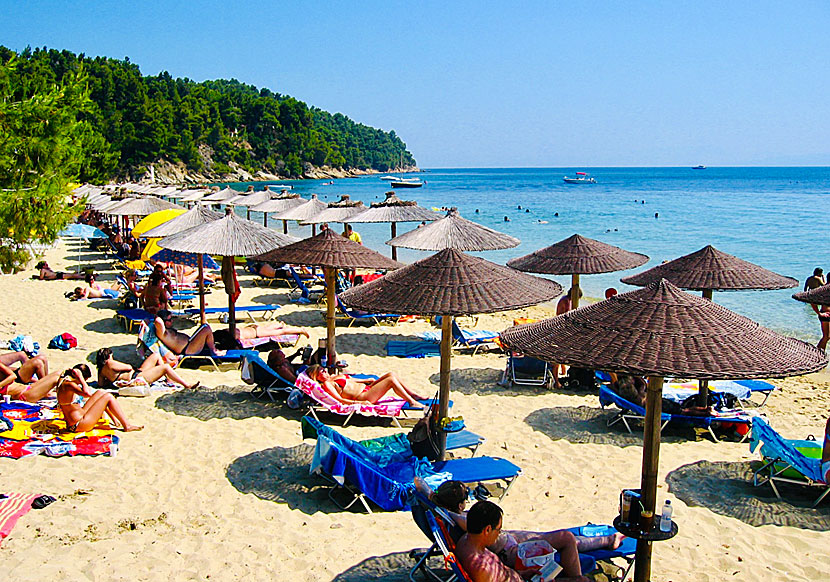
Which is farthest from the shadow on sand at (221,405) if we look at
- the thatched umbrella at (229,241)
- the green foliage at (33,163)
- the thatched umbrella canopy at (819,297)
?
the thatched umbrella canopy at (819,297)

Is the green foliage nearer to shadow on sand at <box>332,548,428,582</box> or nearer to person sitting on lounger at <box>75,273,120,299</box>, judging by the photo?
person sitting on lounger at <box>75,273,120,299</box>

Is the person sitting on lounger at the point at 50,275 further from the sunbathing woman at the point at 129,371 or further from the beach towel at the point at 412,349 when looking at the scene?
the beach towel at the point at 412,349

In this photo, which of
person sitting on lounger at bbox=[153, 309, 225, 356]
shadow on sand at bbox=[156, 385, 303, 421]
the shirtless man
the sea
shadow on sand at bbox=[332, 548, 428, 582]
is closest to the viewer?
the shirtless man

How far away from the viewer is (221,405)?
24.8 ft

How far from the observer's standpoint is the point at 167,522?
15.8 feet

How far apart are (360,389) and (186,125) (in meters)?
97.7

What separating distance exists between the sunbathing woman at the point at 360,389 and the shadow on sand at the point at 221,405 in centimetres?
48

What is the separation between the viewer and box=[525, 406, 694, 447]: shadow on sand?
6.86 meters

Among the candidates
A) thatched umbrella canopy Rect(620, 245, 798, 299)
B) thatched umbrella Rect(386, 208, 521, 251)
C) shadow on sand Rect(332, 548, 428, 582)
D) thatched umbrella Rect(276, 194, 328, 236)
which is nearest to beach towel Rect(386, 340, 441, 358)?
thatched umbrella Rect(386, 208, 521, 251)

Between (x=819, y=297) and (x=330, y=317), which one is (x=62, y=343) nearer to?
(x=330, y=317)

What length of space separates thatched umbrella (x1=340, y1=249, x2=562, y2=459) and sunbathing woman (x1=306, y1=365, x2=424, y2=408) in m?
1.53

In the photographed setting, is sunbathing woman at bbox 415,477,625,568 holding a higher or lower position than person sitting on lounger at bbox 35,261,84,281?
higher

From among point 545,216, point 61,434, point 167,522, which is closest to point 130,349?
point 61,434

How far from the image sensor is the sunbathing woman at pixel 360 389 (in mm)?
7148
